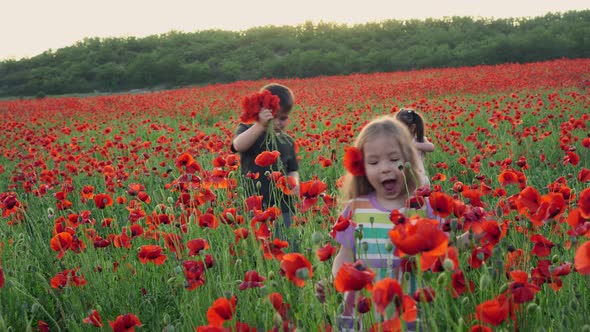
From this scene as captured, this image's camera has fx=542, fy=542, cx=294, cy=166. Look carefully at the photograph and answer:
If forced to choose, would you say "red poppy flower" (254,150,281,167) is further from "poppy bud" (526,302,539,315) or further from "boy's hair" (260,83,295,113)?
"poppy bud" (526,302,539,315)

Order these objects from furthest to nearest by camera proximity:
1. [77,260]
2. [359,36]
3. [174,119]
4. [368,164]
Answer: [359,36] → [174,119] → [77,260] → [368,164]

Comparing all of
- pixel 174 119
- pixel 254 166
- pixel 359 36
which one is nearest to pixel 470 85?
pixel 174 119

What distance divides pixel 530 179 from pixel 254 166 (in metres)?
2.02

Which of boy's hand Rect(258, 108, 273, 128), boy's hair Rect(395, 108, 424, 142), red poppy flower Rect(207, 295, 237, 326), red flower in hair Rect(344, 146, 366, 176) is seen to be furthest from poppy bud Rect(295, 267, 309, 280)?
boy's hair Rect(395, 108, 424, 142)

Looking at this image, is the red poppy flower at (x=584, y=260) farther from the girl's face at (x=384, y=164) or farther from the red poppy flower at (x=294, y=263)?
the girl's face at (x=384, y=164)

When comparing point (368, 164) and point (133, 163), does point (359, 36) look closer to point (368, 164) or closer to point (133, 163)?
point (133, 163)

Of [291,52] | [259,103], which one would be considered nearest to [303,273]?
[259,103]

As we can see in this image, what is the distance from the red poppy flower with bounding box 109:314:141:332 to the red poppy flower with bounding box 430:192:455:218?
0.88 m

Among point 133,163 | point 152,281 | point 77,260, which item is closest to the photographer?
point 152,281

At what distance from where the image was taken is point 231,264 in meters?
2.32

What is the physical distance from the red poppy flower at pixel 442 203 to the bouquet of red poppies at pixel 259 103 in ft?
3.43

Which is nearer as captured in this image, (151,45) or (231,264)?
(231,264)

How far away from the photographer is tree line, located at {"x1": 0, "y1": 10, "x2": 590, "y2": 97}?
24156 mm

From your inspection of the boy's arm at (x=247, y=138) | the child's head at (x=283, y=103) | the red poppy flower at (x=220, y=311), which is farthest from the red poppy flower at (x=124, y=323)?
the child's head at (x=283, y=103)
